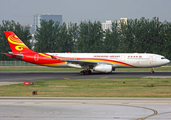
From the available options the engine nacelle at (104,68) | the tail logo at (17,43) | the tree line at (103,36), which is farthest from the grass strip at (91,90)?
the tree line at (103,36)

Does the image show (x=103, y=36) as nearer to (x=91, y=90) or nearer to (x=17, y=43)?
(x=17, y=43)

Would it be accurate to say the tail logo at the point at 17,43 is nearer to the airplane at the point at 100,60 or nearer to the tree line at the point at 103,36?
the airplane at the point at 100,60

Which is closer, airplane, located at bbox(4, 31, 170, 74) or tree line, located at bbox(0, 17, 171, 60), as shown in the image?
airplane, located at bbox(4, 31, 170, 74)

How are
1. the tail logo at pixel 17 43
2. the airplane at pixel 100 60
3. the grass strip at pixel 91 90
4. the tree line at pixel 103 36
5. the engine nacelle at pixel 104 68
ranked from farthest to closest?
1. the tree line at pixel 103 36
2. the tail logo at pixel 17 43
3. the airplane at pixel 100 60
4. the engine nacelle at pixel 104 68
5. the grass strip at pixel 91 90

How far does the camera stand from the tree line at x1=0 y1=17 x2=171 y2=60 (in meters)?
83.2

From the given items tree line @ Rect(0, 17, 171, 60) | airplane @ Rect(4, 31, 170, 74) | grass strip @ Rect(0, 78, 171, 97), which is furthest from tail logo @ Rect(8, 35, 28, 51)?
tree line @ Rect(0, 17, 171, 60)

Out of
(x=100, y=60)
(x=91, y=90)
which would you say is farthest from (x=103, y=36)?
(x=91, y=90)

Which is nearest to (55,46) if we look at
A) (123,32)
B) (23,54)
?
(123,32)

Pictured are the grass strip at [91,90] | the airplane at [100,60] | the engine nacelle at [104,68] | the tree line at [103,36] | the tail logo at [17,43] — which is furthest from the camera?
the tree line at [103,36]

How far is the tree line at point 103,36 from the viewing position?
273ft

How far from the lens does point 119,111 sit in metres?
14.2

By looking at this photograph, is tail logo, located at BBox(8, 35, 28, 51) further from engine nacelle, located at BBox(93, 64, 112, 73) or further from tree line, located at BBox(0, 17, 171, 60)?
tree line, located at BBox(0, 17, 171, 60)

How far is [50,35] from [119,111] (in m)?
85.6

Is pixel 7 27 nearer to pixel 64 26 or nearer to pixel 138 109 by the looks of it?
pixel 64 26
